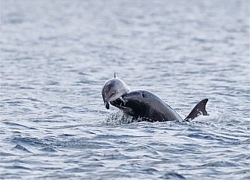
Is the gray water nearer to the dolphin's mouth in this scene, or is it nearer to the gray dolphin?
the gray dolphin

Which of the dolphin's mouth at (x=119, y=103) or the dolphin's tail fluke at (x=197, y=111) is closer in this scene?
the dolphin's mouth at (x=119, y=103)

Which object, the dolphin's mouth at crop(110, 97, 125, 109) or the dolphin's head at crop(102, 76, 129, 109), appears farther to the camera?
the dolphin's mouth at crop(110, 97, 125, 109)

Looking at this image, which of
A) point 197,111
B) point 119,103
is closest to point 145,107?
point 119,103

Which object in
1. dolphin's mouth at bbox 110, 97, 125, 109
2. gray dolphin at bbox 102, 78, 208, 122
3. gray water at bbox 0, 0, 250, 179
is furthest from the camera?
gray dolphin at bbox 102, 78, 208, 122

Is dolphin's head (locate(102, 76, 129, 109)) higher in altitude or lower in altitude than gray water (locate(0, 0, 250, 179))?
higher

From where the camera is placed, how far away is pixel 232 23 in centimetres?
6481

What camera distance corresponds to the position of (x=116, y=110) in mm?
22531

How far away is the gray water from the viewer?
52.8ft

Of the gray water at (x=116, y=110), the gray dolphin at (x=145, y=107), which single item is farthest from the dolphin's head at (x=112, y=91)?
the gray water at (x=116, y=110)

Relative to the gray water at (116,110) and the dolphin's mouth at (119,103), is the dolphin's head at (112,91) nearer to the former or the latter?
the dolphin's mouth at (119,103)

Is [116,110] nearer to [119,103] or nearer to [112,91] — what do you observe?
[119,103]

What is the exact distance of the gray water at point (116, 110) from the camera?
634 inches

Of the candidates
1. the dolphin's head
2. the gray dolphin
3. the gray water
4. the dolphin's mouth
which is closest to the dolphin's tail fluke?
the gray dolphin

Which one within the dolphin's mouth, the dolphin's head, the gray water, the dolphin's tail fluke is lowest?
the gray water
